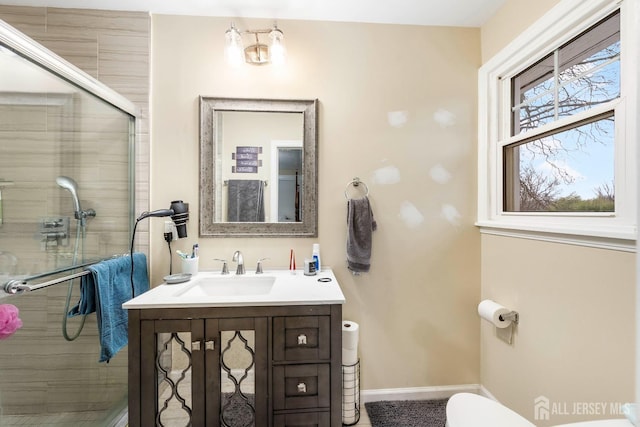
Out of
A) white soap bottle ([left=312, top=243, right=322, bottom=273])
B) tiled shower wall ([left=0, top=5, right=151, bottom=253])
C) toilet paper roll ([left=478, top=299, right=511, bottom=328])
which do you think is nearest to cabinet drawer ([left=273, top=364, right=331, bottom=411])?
white soap bottle ([left=312, top=243, right=322, bottom=273])

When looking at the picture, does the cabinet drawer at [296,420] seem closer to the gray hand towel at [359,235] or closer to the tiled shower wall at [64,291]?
the gray hand towel at [359,235]

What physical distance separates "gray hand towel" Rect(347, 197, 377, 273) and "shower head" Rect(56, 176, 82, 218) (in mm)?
1391

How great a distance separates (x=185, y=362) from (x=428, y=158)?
1.91 m

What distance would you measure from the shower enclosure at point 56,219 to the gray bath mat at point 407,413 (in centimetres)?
140

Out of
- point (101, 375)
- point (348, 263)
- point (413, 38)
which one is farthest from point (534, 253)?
point (101, 375)

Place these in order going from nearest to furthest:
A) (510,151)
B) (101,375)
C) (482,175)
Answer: (101,375) → (510,151) → (482,175)

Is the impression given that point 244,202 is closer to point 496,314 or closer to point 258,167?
point 258,167

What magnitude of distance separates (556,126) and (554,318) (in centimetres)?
88

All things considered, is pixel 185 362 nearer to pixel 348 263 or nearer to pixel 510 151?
pixel 348 263

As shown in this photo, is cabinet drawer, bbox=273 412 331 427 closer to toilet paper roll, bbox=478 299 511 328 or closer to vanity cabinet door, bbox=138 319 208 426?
vanity cabinet door, bbox=138 319 208 426

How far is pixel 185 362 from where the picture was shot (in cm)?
168

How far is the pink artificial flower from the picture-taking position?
3.56ft

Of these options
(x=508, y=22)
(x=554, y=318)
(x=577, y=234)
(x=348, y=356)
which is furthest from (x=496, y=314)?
(x=508, y=22)

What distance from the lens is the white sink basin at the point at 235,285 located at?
157cm
